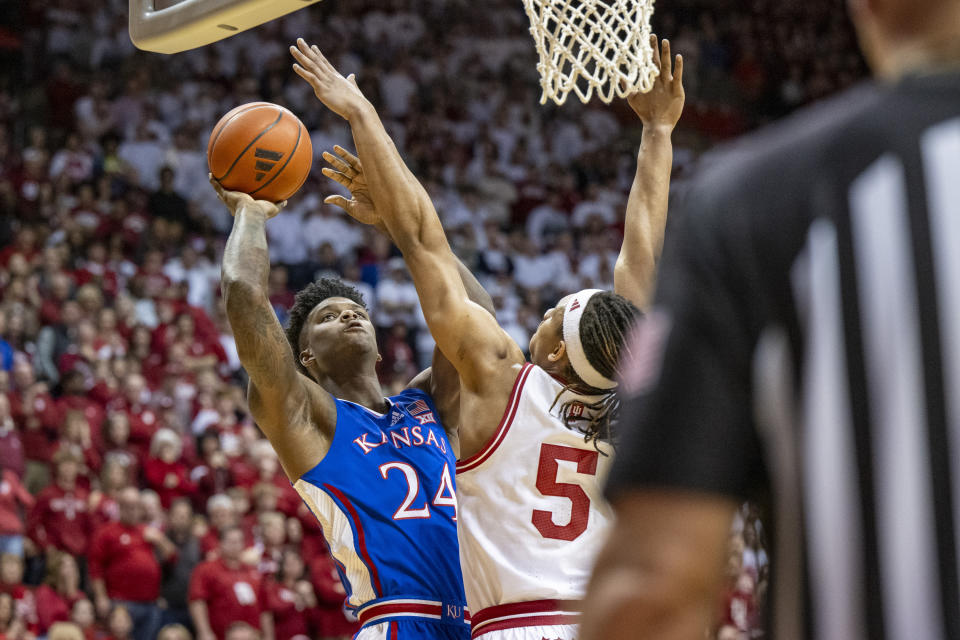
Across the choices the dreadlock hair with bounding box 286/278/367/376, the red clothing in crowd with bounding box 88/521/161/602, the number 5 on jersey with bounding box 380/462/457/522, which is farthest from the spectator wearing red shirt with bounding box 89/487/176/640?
the number 5 on jersey with bounding box 380/462/457/522

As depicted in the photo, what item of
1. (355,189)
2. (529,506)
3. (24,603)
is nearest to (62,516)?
(24,603)

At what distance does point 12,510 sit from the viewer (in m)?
8.15

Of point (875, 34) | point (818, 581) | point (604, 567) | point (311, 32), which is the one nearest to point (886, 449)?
point (818, 581)

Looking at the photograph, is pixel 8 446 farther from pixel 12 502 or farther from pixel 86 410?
pixel 86 410

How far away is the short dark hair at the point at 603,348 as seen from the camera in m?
3.41

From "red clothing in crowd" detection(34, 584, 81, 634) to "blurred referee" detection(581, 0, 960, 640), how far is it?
737 cm

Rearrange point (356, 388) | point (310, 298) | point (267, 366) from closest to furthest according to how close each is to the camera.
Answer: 1. point (267, 366)
2. point (356, 388)
3. point (310, 298)

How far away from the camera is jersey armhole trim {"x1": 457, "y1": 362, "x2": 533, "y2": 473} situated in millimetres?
3354

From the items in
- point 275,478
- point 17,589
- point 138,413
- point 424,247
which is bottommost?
point 17,589

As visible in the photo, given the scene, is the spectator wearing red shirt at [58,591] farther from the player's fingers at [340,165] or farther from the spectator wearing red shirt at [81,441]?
the player's fingers at [340,165]

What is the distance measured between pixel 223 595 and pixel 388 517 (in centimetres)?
455

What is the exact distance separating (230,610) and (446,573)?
180 inches

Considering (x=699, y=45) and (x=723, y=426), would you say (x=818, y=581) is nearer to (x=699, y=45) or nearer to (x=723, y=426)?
(x=723, y=426)

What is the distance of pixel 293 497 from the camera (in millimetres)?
9445
